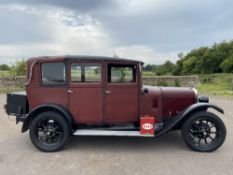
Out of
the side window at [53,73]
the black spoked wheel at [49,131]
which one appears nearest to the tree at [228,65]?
the side window at [53,73]

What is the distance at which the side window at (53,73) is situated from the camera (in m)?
4.82

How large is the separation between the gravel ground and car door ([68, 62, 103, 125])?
2.68 feet

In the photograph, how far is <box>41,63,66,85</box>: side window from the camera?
4824 mm

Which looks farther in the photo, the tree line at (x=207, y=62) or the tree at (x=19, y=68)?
the tree line at (x=207, y=62)

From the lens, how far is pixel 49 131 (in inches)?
190

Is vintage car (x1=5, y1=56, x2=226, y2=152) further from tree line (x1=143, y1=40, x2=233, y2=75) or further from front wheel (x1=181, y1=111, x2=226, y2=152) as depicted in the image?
tree line (x1=143, y1=40, x2=233, y2=75)

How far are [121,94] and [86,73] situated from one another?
2.66 feet

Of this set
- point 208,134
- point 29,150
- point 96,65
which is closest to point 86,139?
point 29,150

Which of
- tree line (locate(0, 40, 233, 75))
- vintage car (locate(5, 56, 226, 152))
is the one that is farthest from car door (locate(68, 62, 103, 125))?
tree line (locate(0, 40, 233, 75))

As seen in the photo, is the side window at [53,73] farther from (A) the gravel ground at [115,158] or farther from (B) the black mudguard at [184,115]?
(B) the black mudguard at [184,115]

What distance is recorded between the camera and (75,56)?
4.82 meters

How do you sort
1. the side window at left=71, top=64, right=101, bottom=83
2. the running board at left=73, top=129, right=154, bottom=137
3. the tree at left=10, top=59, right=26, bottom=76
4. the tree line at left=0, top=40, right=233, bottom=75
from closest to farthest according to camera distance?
the running board at left=73, top=129, right=154, bottom=137 < the side window at left=71, top=64, right=101, bottom=83 < the tree at left=10, top=59, right=26, bottom=76 < the tree line at left=0, top=40, right=233, bottom=75

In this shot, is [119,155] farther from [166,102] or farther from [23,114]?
[23,114]

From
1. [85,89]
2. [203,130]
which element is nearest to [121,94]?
[85,89]
